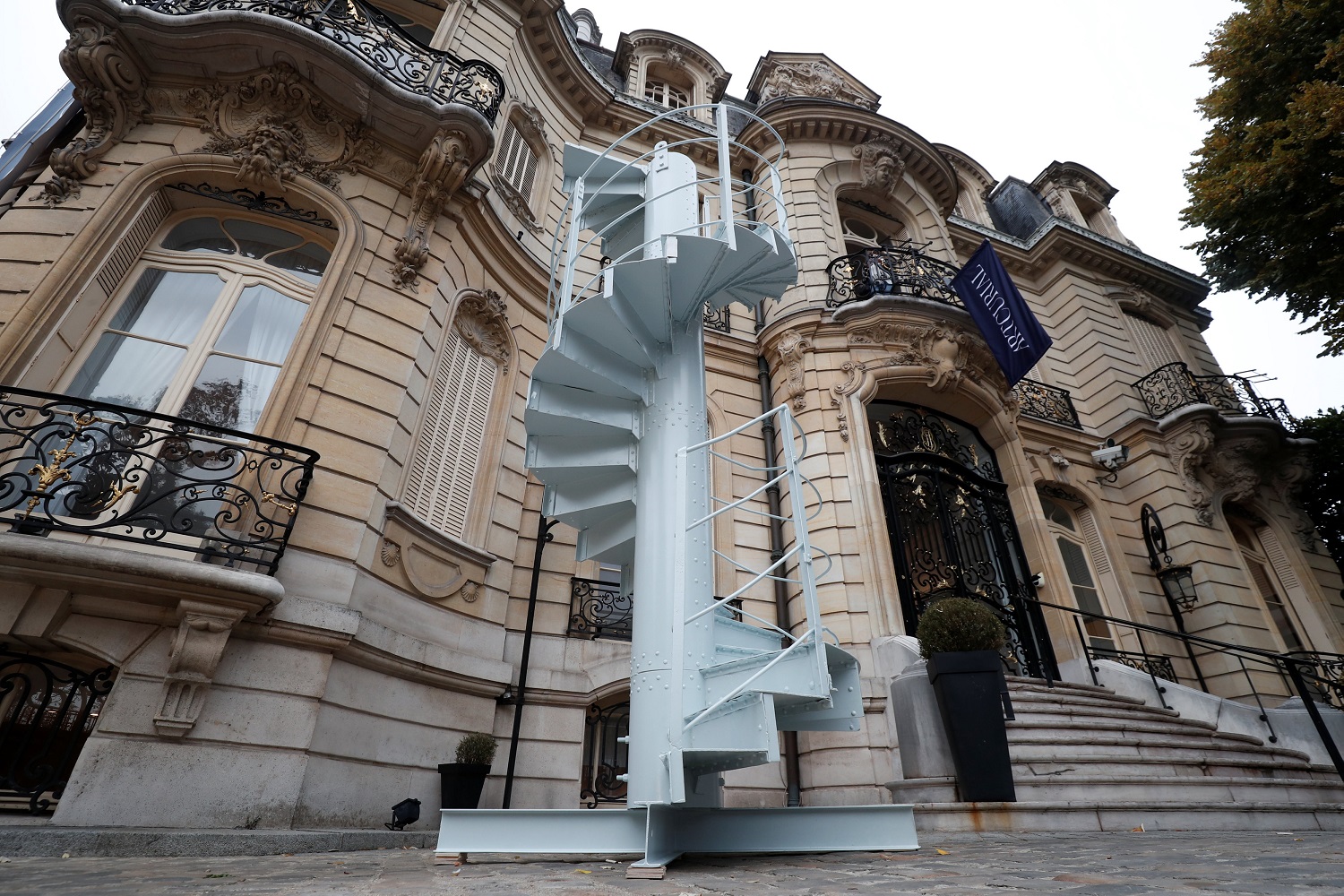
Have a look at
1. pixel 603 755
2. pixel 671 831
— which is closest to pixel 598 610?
pixel 603 755

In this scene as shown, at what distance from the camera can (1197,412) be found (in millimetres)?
10742

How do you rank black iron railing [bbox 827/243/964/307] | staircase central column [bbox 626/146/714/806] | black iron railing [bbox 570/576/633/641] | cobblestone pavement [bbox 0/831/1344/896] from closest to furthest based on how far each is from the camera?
cobblestone pavement [bbox 0/831/1344/896]
staircase central column [bbox 626/146/714/806]
black iron railing [bbox 570/576/633/641]
black iron railing [bbox 827/243/964/307]

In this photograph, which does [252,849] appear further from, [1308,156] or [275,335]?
[1308,156]

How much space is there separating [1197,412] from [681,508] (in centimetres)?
1135

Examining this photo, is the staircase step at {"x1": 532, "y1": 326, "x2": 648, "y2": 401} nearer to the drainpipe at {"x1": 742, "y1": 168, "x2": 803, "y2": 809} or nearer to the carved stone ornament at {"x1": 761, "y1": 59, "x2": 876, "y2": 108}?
the drainpipe at {"x1": 742, "y1": 168, "x2": 803, "y2": 809}

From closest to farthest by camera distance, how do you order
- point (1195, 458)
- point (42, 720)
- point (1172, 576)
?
point (42, 720) < point (1172, 576) < point (1195, 458)

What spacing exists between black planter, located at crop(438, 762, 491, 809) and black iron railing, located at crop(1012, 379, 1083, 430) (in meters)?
10.3

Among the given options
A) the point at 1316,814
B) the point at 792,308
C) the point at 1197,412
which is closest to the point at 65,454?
the point at 792,308

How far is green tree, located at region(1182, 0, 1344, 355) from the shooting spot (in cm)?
737

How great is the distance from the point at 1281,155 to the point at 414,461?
404 inches

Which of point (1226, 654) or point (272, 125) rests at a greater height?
point (272, 125)

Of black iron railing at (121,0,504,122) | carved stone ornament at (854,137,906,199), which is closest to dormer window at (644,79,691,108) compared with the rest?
carved stone ornament at (854,137,906,199)

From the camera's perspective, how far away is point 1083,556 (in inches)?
408

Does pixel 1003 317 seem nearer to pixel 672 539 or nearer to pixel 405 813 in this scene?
pixel 672 539
